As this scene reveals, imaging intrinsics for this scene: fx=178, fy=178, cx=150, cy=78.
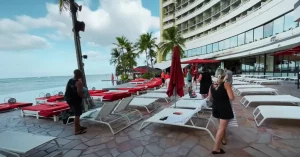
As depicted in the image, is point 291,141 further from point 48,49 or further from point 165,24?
point 165,24

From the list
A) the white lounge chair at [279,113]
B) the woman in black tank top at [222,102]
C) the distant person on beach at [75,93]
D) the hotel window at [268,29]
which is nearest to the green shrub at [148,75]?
the hotel window at [268,29]

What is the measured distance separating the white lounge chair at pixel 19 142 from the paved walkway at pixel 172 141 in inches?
15.5

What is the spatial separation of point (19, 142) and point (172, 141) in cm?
A: 282

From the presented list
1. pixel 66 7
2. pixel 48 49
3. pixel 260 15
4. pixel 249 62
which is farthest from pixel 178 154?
pixel 249 62

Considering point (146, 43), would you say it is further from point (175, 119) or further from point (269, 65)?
point (175, 119)

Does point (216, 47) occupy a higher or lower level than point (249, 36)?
lower

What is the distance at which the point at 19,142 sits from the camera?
10.1ft

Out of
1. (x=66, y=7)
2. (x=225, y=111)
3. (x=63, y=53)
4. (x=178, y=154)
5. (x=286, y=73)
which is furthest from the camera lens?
(x=286, y=73)

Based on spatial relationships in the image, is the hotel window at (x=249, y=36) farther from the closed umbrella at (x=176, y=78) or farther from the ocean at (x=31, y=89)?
the closed umbrella at (x=176, y=78)

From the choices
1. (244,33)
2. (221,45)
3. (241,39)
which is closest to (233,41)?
(241,39)

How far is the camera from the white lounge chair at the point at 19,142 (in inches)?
111

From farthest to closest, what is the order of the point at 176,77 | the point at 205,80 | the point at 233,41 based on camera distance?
1. the point at 233,41
2. the point at 205,80
3. the point at 176,77

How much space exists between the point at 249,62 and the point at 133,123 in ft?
75.7

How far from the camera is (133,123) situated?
16.4ft
